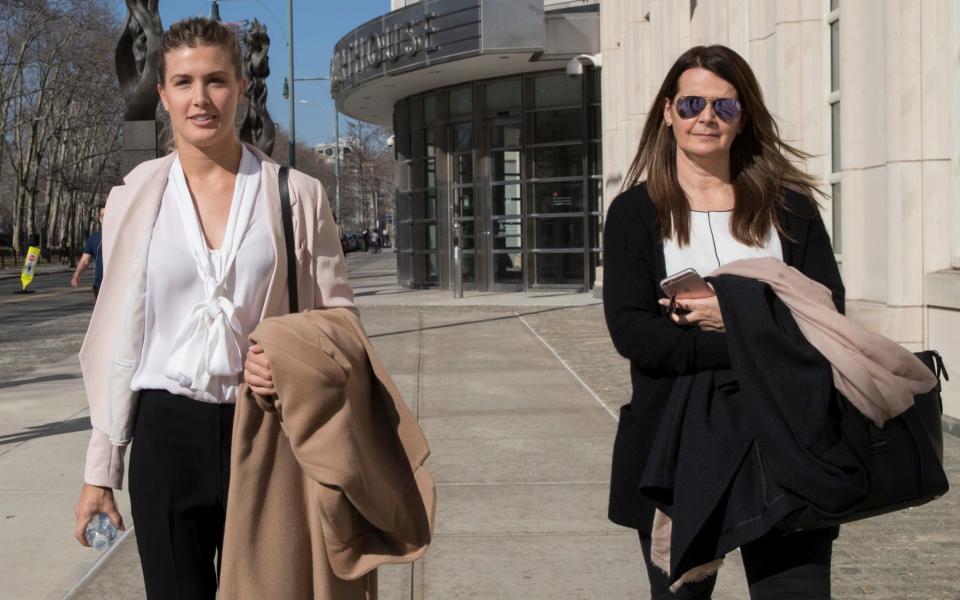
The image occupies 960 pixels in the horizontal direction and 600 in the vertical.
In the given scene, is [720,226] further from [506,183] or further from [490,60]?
[506,183]

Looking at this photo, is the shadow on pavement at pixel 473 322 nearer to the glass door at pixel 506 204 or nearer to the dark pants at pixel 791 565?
the glass door at pixel 506 204

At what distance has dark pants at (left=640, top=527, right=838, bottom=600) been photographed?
2818mm

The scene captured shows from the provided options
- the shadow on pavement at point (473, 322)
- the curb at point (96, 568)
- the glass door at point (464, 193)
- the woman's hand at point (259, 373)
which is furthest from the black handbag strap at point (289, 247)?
the glass door at point (464, 193)

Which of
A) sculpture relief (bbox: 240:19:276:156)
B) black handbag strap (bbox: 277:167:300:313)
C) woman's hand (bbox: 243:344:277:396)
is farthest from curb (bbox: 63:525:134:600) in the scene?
sculpture relief (bbox: 240:19:276:156)

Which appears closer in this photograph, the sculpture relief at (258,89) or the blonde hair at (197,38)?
the blonde hair at (197,38)

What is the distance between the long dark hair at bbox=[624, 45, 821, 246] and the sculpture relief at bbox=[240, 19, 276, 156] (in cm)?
1766

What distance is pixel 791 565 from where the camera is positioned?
111 inches

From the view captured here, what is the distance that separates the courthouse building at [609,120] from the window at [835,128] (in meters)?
0.03

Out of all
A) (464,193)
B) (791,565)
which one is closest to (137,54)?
(791,565)

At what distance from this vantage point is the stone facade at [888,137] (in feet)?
27.4

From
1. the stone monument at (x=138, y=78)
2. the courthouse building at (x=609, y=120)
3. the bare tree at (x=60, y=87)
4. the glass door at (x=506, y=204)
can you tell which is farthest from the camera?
the bare tree at (x=60, y=87)

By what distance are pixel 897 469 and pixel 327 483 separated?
1256 millimetres

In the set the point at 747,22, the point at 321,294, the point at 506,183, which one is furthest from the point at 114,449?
the point at 506,183

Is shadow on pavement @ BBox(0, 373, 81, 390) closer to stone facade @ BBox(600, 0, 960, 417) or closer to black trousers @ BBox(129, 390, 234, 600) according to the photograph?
stone facade @ BBox(600, 0, 960, 417)
